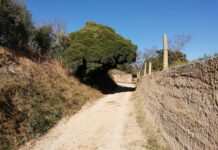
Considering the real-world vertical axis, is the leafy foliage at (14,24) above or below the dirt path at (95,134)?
above

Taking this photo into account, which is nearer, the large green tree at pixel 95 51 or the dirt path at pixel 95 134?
the dirt path at pixel 95 134

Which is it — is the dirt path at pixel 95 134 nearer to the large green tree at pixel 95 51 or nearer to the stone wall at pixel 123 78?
the large green tree at pixel 95 51

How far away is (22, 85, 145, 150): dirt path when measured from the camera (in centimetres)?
785

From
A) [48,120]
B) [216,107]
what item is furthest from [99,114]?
[216,107]

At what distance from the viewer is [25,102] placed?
34.9 feet

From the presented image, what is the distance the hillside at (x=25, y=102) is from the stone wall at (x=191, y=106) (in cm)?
496

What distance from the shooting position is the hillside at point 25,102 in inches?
341

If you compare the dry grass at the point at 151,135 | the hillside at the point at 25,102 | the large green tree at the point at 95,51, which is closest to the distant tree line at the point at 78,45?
the large green tree at the point at 95,51

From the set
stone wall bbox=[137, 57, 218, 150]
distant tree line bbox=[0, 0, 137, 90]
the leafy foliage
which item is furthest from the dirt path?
distant tree line bbox=[0, 0, 137, 90]

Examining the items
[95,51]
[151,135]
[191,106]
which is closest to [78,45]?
[95,51]

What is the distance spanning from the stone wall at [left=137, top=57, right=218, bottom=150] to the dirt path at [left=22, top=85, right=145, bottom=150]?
1415 millimetres

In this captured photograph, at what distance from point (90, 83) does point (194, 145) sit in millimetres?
Answer: 19759

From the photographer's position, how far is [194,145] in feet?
16.3

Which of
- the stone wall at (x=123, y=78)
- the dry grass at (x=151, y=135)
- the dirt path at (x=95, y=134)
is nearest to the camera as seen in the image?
the dry grass at (x=151, y=135)
